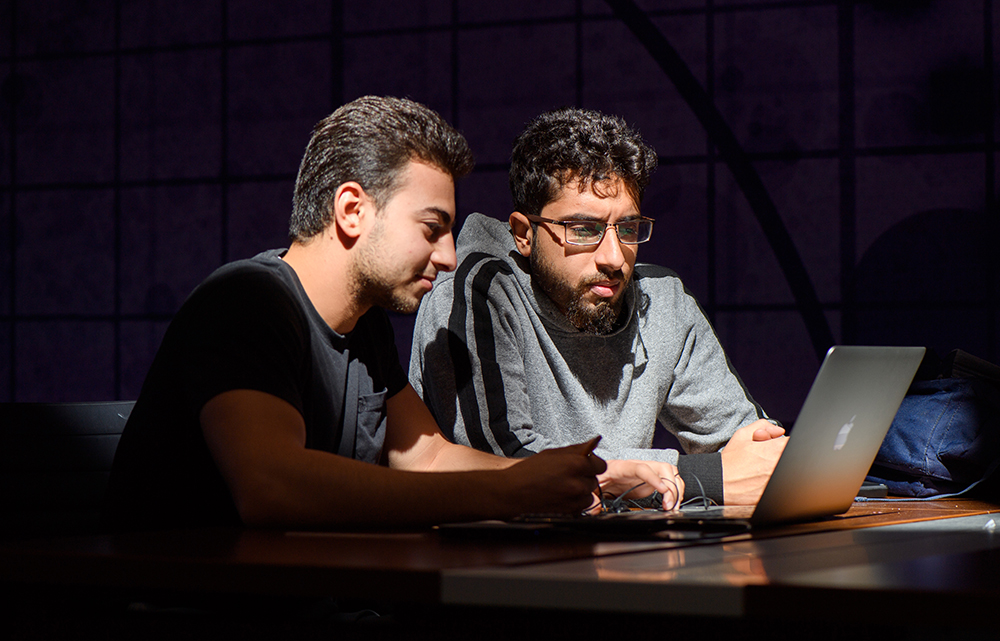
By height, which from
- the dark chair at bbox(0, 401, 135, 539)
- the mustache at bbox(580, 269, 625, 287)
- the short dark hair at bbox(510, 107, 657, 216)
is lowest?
the dark chair at bbox(0, 401, 135, 539)

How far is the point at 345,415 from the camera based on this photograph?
1.69 meters

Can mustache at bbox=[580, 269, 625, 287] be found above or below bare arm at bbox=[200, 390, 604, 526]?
above

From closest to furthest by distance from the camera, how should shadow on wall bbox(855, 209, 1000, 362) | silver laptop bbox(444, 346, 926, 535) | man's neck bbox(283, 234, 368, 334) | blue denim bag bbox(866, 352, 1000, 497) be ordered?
silver laptop bbox(444, 346, 926, 535)
man's neck bbox(283, 234, 368, 334)
blue denim bag bbox(866, 352, 1000, 497)
shadow on wall bbox(855, 209, 1000, 362)

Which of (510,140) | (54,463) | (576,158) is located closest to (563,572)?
(54,463)

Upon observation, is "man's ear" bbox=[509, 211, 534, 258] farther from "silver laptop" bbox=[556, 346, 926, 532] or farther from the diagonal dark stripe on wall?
the diagonal dark stripe on wall

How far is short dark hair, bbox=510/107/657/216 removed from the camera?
7.30 feet

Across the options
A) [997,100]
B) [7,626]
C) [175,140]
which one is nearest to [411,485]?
[7,626]

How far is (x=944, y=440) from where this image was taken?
6.40ft

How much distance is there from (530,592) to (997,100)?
327cm

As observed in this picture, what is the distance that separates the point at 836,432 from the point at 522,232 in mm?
1162

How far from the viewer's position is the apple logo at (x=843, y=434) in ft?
4.29

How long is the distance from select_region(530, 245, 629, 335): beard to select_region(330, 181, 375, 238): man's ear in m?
0.66

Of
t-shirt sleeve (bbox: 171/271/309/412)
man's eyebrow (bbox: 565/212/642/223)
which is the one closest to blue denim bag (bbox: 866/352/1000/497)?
man's eyebrow (bbox: 565/212/642/223)

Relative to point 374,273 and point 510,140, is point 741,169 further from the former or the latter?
point 374,273
